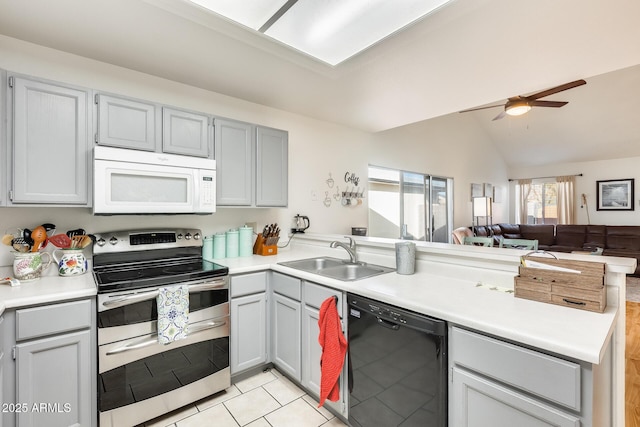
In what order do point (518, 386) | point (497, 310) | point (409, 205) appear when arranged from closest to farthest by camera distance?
point (518, 386) → point (497, 310) → point (409, 205)

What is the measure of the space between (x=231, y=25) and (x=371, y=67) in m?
1.06

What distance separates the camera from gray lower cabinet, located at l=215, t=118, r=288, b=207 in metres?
2.42

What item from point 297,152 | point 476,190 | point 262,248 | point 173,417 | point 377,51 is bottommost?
point 173,417

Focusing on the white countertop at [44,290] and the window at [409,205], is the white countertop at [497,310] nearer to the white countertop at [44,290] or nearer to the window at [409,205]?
the white countertop at [44,290]

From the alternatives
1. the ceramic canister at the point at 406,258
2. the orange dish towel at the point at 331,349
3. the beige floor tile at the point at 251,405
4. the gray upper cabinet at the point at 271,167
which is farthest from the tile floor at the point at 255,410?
the gray upper cabinet at the point at 271,167

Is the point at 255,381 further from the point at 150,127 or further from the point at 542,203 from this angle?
the point at 542,203

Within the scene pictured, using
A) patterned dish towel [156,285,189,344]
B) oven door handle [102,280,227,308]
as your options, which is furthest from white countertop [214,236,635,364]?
patterned dish towel [156,285,189,344]

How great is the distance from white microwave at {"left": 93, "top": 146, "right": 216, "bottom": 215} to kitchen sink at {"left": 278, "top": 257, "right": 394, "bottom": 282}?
84cm

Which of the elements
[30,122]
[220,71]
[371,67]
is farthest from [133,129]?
[371,67]

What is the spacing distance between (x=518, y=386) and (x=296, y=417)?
1333 millimetres

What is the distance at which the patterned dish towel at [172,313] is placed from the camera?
1.71m

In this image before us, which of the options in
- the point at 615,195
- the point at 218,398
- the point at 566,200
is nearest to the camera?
the point at 218,398

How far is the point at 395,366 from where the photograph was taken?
1422 mm

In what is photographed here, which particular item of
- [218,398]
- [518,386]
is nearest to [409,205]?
[218,398]
